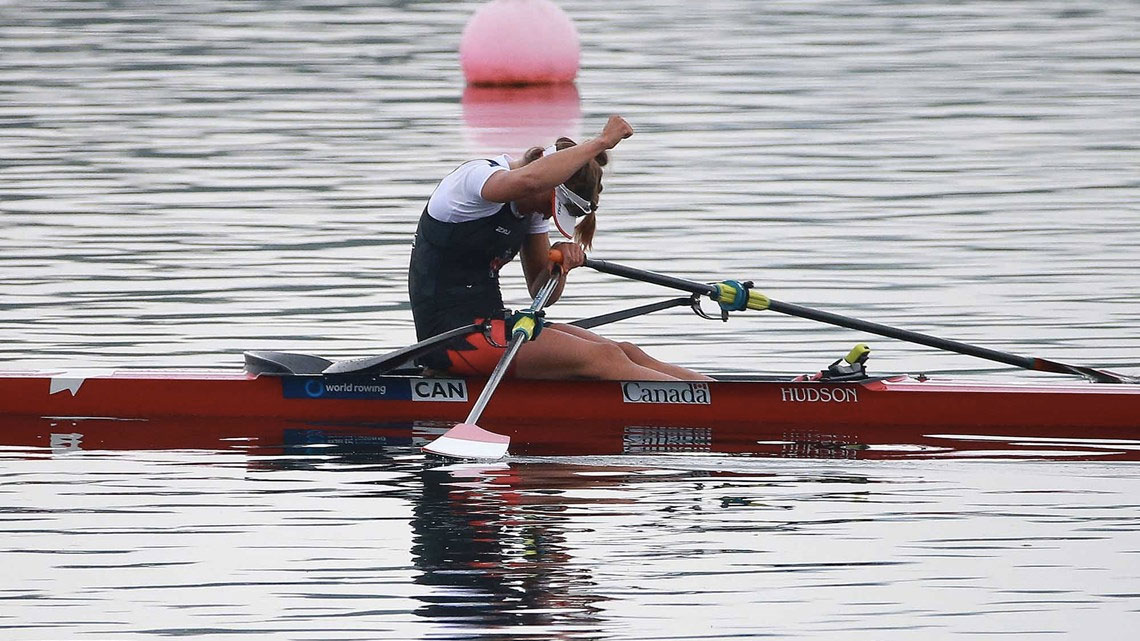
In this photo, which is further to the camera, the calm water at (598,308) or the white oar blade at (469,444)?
the white oar blade at (469,444)

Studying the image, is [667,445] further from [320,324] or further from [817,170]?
[817,170]

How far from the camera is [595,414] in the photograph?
8969 millimetres

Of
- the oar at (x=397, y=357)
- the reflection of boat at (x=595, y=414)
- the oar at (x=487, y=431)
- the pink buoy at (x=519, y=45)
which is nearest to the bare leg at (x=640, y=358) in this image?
the reflection of boat at (x=595, y=414)

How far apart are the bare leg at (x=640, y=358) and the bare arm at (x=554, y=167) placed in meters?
0.73

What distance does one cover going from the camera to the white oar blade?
8.24m

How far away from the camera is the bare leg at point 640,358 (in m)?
9.00

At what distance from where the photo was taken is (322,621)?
617 centimetres

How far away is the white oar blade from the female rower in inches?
20.9

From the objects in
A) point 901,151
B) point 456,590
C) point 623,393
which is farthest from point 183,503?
point 901,151

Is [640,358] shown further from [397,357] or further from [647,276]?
[397,357]

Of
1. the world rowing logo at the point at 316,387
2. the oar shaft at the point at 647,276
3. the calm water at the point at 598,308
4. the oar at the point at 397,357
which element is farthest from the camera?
the world rowing logo at the point at 316,387

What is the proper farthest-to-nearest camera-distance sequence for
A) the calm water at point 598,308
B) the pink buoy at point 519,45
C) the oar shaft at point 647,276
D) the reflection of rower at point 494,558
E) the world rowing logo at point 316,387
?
the pink buoy at point 519,45 → the world rowing logo at point 316,387 → the oar shaft at point 647,276 → the calm water at point 598,308 → the reflection of rower at point 494,558

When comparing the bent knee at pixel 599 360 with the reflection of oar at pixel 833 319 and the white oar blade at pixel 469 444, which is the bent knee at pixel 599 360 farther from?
the white oar blade at pixel 469 444

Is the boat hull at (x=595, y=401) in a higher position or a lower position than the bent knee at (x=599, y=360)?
lower
